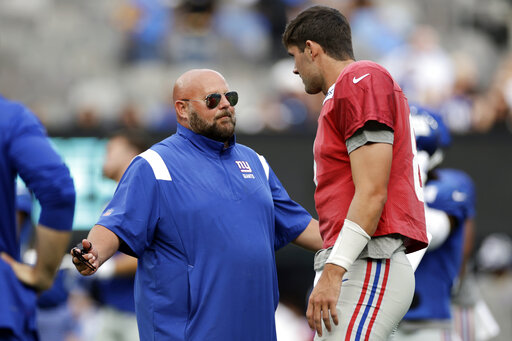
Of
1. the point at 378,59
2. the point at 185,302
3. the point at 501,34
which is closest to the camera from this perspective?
the point at 185,302

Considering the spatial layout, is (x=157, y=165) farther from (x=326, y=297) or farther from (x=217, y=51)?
(x=217, y=51)

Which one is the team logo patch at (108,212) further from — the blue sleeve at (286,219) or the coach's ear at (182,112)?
the blue sleeve at (286,219)

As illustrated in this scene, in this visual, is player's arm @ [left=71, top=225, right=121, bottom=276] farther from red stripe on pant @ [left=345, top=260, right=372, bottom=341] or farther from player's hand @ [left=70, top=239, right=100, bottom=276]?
red stripe on pant @ [left=345, top=260, right=372, bottom=341]

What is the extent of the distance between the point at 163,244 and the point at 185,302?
31 centimetres

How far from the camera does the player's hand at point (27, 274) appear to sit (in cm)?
470

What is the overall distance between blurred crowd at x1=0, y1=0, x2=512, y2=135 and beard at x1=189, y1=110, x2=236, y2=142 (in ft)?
24.9

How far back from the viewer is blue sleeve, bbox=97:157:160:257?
443 centimetres

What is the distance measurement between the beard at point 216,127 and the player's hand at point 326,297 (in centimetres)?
117

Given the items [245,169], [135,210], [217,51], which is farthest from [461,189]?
[217,51]

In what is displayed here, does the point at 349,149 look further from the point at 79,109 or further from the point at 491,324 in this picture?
the point at 79,109

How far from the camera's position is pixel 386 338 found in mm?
4090

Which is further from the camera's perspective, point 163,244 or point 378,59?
point 378,59

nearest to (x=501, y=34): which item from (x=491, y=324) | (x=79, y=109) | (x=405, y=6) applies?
(x=405, y=6)

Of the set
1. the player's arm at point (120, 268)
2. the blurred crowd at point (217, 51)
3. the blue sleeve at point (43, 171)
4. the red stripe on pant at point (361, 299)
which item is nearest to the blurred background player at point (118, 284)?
the player's arm at point (120, 268)
